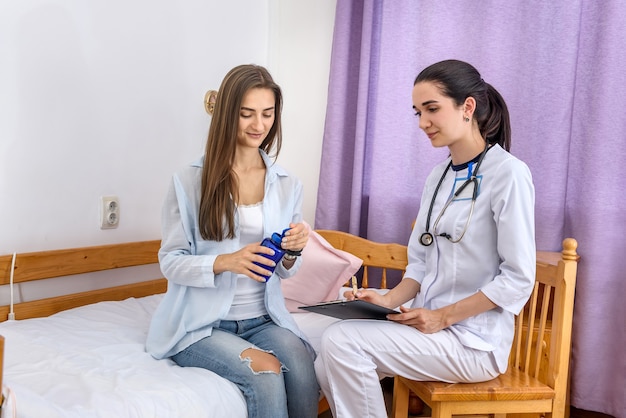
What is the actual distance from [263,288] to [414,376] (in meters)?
0.47

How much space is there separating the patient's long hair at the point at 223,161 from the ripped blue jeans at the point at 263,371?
27cm

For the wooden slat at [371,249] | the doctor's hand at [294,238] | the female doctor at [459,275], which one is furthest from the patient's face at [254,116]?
the wooden slat at [371,249]

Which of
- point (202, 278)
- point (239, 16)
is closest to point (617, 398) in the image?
point (202, 278)

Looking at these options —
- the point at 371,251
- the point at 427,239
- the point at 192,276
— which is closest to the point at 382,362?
the point at 427,239

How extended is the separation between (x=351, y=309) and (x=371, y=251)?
1.03 m

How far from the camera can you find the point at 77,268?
2.09 m

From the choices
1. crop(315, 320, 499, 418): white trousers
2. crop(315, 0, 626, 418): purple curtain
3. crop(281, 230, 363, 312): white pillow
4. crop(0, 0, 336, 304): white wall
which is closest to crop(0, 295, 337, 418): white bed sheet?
crop(315, 320, 499, 418): white trousers

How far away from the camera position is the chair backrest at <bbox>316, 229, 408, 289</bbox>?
2477 mm

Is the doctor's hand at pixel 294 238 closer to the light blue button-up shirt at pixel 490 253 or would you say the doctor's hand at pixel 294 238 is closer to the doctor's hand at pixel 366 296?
the doctor's hand at pixel 366 296

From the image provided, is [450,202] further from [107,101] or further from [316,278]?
[107,101]

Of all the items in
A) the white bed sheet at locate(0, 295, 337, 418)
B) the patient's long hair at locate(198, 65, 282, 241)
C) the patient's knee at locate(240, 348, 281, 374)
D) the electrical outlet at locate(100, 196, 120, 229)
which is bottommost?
the white bed sheet at locate(0, 295, 337, 418)

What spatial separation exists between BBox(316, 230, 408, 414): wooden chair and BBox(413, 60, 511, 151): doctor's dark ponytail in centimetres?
86

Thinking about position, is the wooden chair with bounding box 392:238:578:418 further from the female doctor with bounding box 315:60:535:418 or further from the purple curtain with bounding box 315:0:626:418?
the purple curtain with bounding box 315:0:626:418

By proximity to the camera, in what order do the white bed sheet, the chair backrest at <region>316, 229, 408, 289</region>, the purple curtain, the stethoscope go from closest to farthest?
1. the white bed sheet
2. the stethoscope
3. the purple curtain
4. the chair backrest at <region>316, 229, 408, 289</region>
